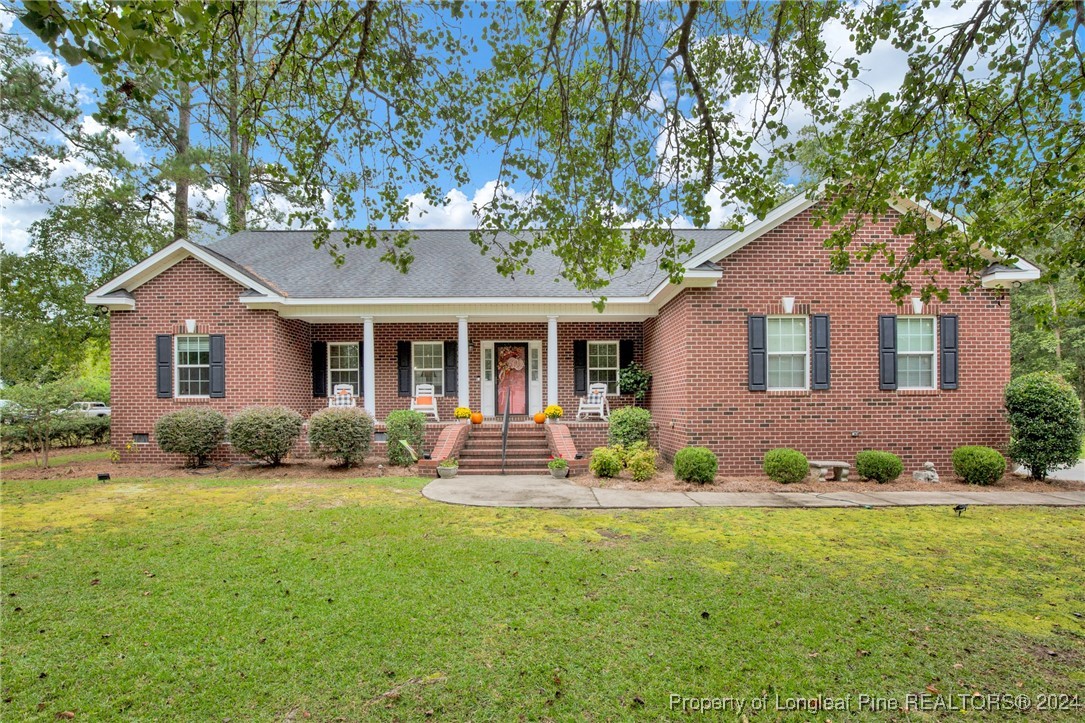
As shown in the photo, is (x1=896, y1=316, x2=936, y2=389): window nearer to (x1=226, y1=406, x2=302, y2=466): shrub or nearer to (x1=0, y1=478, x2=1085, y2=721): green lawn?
(x1=0, y1=478, x2=1085, y2=721): green lawn

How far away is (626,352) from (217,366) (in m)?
10.3

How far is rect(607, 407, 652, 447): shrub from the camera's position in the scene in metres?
11.6

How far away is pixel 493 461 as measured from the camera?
11367mm

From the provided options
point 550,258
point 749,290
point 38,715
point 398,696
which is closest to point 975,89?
point 749,290

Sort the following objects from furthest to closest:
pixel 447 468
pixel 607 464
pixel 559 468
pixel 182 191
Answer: pixel 182 191 → pixel 447 468 → pixel 559 468 → pixel 607 464

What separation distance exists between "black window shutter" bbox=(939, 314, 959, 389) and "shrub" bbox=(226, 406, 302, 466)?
1362cm

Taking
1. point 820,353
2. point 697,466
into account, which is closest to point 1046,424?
point 820,353

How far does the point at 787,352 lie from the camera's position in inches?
423

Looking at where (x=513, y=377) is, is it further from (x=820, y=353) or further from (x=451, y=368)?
(x=820, y=353)

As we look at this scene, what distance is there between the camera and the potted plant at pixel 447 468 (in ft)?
34.1

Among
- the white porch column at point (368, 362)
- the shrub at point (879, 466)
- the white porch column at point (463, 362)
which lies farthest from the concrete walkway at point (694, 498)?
the white porch column at point (368, 362)

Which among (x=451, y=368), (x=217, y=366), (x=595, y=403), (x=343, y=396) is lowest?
(x=595, y=403)

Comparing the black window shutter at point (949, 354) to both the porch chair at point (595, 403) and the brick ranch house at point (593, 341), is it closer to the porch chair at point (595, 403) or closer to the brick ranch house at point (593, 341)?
the brick ranch house at point (593, 341)

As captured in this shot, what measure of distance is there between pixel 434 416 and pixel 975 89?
12.1m
